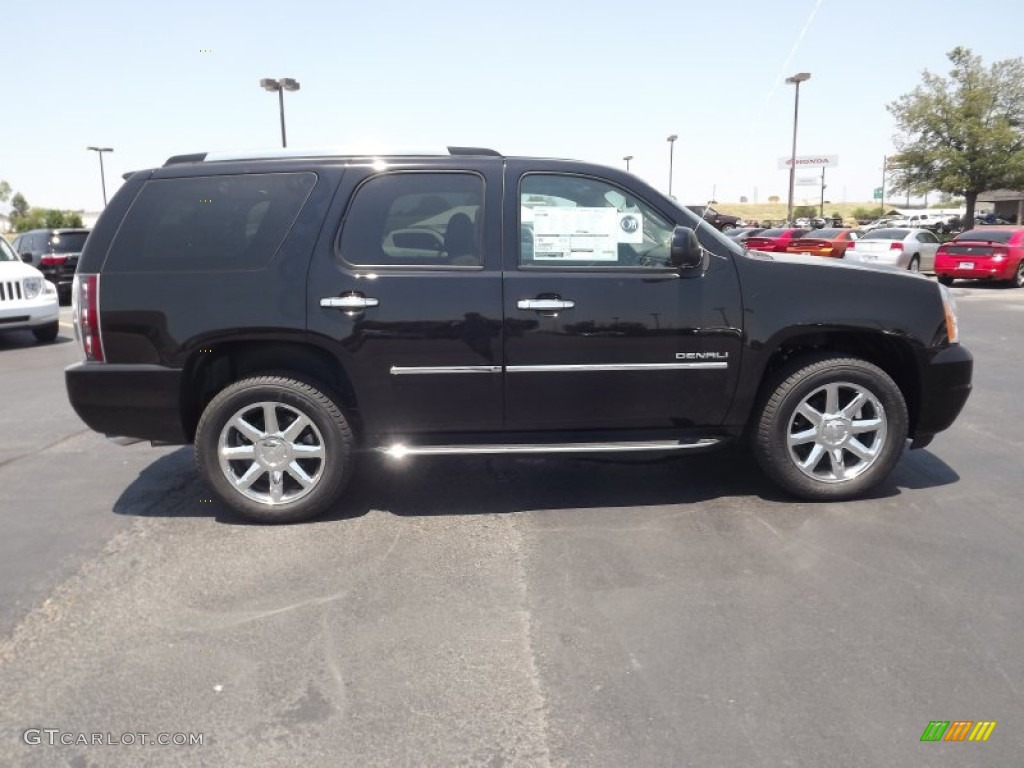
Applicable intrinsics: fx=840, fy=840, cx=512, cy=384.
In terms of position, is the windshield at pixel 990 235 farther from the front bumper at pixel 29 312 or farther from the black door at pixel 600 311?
the front bumper at pixel 29 312

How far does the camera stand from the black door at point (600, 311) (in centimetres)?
443

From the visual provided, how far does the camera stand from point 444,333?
4.40 metres

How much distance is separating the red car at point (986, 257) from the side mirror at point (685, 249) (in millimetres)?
18548

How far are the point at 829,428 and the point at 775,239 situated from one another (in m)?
24.6

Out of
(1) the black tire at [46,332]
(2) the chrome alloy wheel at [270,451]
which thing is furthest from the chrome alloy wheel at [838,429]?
(1) the black tire at [46,332]

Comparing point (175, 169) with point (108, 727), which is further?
point (175, 169)

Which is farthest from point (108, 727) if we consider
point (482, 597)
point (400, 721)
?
point (482, 597)

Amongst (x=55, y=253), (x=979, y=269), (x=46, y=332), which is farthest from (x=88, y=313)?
(x=979, y=269)

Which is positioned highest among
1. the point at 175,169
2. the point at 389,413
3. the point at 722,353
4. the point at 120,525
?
the point at 175,169

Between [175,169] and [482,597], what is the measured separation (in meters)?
2.82

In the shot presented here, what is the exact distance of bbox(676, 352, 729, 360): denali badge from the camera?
177 inches

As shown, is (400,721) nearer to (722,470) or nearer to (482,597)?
(482,597)

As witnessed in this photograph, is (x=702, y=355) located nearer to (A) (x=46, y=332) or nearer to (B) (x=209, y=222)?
(B) (x=209, y=222)

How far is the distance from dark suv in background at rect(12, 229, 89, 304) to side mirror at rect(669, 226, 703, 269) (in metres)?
15.4
